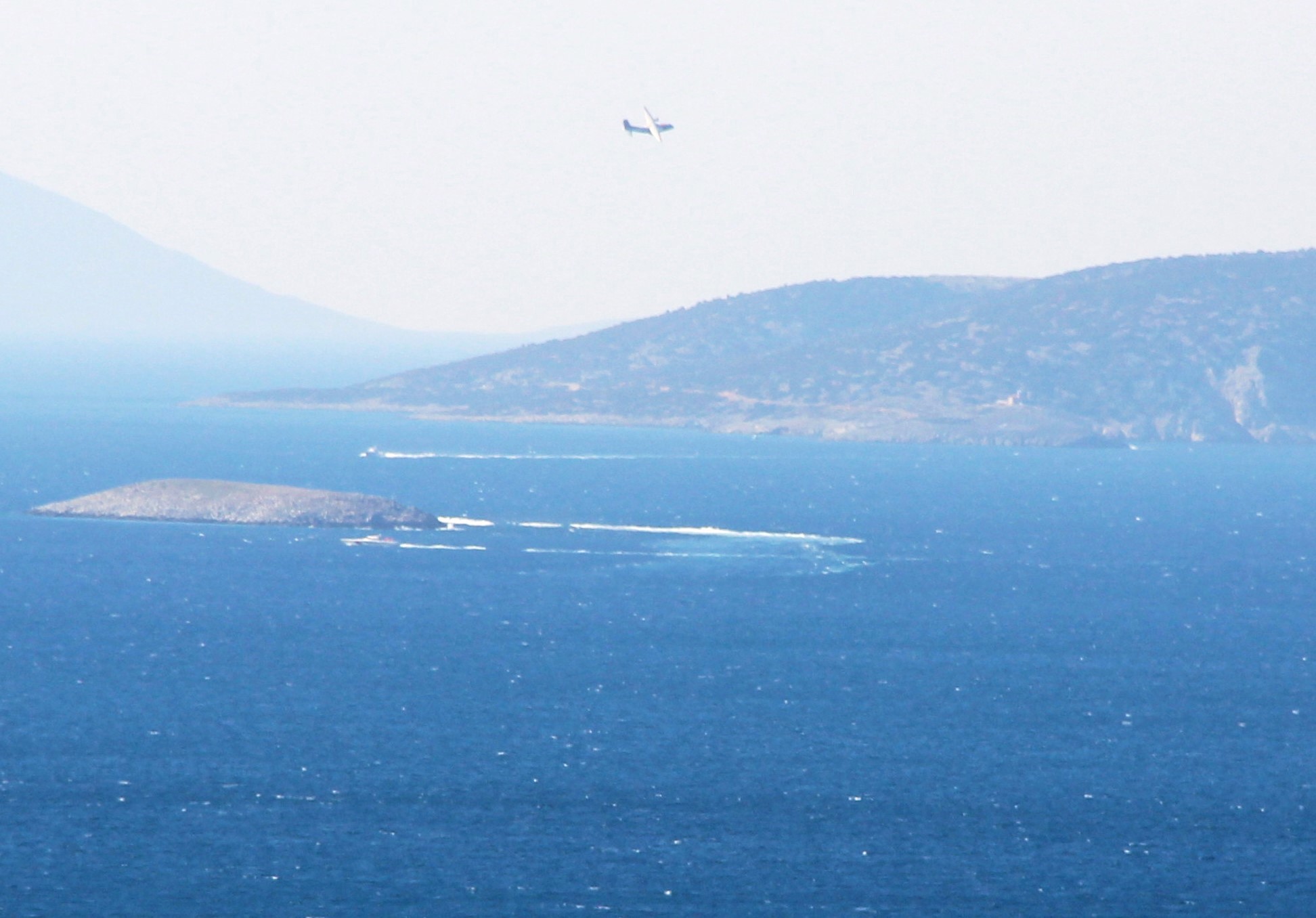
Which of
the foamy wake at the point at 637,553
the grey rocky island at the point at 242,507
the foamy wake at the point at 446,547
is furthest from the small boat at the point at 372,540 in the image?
the foamy wake at the point at 637,553

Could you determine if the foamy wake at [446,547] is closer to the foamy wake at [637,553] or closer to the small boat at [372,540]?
the small boat at [372,540]

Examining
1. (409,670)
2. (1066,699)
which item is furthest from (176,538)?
(1066,699)

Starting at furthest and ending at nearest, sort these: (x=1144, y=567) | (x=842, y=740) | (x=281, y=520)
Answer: (x=281, y=520) → (x=1144, y=567) → (x=842, y=740)

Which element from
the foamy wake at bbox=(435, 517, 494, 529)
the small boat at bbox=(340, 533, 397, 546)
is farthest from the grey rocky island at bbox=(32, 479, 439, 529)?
the small boat at bbox=(340, 533, 397, 546)

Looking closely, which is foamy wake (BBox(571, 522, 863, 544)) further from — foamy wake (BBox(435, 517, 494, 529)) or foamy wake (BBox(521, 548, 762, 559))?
foamy wake (BBox(521, 548, 762, 559))

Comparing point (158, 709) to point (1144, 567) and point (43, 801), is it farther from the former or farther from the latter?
point (1144, 567)

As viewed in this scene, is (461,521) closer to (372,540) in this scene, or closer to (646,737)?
(372,540)

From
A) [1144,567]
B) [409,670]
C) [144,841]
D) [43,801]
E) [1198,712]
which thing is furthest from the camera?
[1144,567]
